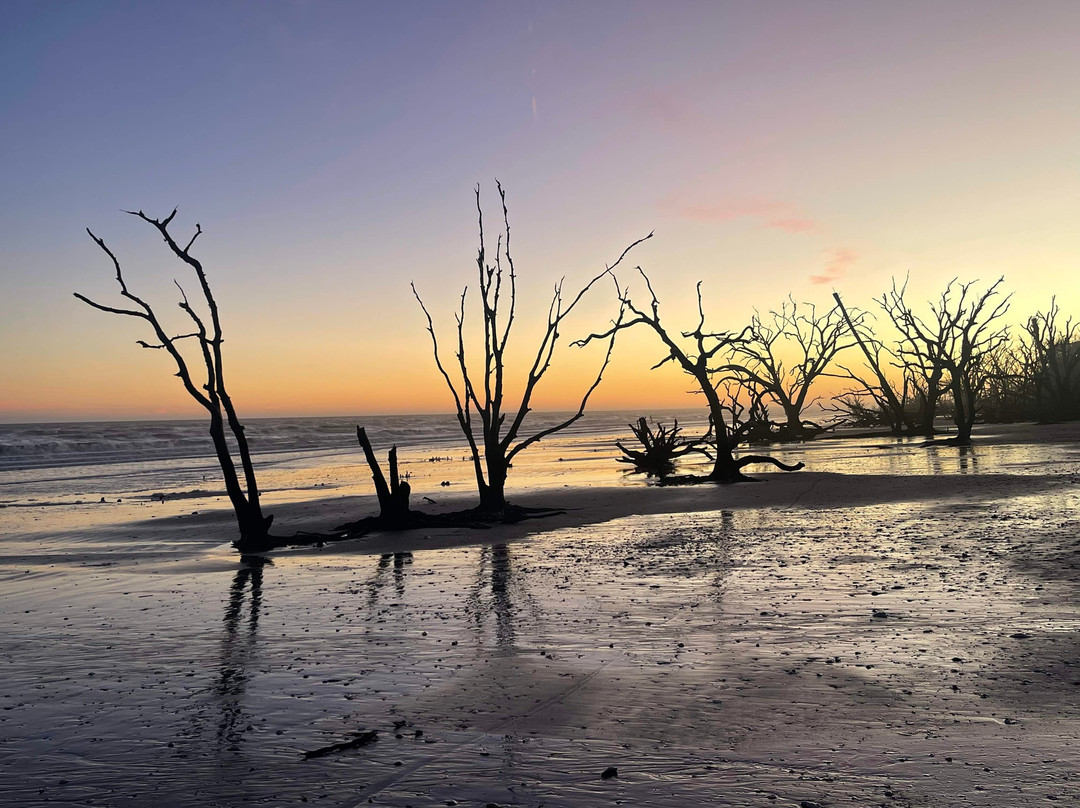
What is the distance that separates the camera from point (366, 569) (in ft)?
34.0

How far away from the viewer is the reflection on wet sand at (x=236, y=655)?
4598 millimetres

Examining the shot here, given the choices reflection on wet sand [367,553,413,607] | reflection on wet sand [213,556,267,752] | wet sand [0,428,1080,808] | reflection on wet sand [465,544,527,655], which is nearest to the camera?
wet sand [0,428,1080,808]

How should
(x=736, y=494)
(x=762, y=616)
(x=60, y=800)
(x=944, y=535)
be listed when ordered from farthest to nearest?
(x=736, y=494)
(x=944, y=535)
(x=762, y=616)
(x=60, y=800)

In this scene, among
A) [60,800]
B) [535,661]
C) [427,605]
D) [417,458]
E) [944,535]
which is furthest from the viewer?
[417,458]

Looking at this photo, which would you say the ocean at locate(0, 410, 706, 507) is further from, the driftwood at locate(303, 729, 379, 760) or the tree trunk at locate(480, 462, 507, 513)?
the driftwood at locate(303, 729, 379, 760)

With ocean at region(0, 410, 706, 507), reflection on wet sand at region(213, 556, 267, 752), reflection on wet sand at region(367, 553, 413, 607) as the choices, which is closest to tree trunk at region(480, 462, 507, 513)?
reflection on wet sand at region(367, 553, 413, 607)

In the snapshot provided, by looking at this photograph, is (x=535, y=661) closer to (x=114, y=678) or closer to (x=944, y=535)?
(x=114, y=678)

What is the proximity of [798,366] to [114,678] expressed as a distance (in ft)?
137

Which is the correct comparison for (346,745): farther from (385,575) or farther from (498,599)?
(385,575)

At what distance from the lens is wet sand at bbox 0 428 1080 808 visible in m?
3.69

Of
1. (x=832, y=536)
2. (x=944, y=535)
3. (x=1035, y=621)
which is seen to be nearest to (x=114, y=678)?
(x=1035, y=621)

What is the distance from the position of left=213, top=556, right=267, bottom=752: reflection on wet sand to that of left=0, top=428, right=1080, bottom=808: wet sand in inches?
1.2

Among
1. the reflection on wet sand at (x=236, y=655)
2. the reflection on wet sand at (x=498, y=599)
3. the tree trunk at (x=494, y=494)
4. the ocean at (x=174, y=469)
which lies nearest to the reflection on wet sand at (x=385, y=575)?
the reflection on wet sand at (x=498, y=599)

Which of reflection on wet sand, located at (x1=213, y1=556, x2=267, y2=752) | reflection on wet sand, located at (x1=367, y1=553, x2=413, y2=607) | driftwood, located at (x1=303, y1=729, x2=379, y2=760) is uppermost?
driftwood, located at (x1=303, y1=729, x2=379, y2=760)
